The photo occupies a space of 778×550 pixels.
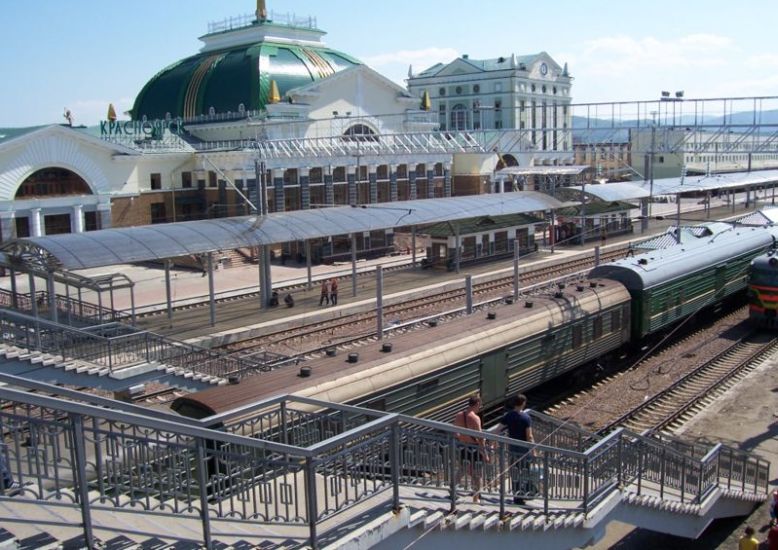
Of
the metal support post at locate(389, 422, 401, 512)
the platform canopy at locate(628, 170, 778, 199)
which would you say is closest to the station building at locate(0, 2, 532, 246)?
the platform canopy at locate(628, 170, 778, 199)

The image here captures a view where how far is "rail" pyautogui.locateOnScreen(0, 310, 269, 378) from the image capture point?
655 inches

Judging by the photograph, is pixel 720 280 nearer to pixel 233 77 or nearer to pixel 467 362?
pixel 467 362

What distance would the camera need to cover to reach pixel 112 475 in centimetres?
647

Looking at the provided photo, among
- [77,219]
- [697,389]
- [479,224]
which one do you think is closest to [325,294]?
[479,224]

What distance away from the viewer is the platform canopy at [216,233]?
76.8 feet

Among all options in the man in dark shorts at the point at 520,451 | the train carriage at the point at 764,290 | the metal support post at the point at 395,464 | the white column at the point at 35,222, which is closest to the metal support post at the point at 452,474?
the metal support post at the point at 395,464

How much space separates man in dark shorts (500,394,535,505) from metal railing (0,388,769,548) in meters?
0.02

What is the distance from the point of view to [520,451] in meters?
10.5

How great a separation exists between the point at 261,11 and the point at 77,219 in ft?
111

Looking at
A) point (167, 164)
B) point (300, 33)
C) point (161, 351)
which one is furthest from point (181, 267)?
point (300, 33)

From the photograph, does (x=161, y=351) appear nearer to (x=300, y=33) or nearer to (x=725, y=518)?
(x=725, y=518)

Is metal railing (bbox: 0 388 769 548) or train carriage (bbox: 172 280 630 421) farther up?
metal railing (bbox: 0 388 769 548)

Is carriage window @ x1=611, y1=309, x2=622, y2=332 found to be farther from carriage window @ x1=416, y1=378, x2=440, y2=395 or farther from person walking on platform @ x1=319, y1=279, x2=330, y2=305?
person walking on platform @ x1=319, y1=279, x2=330, y2=305

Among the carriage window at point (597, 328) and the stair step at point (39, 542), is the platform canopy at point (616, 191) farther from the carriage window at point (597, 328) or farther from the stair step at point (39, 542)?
the stair step at point (39, 542)
